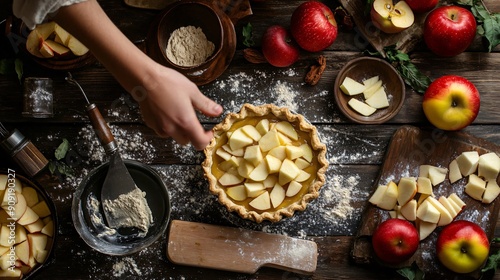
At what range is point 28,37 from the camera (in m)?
2.23

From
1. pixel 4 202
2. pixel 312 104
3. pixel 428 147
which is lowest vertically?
pixel 428 147

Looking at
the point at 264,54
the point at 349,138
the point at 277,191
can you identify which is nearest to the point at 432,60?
the point at 349,138

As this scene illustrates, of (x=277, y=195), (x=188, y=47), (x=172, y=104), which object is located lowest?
(x=277, y=195)

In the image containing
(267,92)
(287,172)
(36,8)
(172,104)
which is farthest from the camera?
(267,92)

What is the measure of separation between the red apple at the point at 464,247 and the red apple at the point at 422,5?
0.91 m

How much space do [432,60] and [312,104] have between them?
22.2 inches

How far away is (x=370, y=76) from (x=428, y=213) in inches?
24.7

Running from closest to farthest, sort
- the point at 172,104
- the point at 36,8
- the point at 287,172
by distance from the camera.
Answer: the point at 36,8
the point at 172,104
the point at 287,172

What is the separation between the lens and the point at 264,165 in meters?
2.19

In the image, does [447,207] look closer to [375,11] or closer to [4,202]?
[375,11]

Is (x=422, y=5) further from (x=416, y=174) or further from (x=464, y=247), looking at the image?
(x=464, y=247)

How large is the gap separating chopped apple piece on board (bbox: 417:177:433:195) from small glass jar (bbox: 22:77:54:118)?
1.58m

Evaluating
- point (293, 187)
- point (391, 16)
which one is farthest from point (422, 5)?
point (293, 187)

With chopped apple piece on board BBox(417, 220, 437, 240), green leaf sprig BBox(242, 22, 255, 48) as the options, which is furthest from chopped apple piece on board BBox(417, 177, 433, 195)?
green leaf sprig BBox(242, 22, 255, 48)
